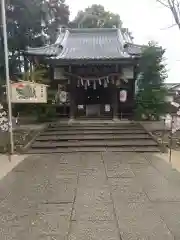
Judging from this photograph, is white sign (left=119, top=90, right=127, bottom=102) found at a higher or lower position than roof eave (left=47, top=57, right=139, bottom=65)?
lower

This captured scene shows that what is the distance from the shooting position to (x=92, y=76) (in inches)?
578

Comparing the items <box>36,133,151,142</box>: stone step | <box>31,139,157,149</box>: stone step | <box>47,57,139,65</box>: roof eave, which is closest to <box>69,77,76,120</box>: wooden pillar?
<box>47,57,139,65</box>: roof eave

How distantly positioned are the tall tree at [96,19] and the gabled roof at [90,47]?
10.4 metres

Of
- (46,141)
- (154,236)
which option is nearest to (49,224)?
(154,236)

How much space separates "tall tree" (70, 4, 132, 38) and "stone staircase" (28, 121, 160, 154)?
18.4 meters

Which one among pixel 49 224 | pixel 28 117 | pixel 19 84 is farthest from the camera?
pixel 28 117

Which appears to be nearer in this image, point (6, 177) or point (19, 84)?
point (6, 177)

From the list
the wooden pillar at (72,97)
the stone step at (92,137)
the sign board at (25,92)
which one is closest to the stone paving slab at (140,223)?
the sign board at (25,92)

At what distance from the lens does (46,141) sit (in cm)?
1146

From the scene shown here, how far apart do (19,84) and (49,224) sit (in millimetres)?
6739

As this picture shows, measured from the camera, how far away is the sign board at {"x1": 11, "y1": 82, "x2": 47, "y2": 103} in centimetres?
994

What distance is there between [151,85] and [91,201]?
1073 centimetres

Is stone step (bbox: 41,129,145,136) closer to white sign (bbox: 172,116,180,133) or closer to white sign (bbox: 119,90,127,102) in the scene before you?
white sign (bbox: 172,116,180,133)

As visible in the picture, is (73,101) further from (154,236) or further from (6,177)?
(154,236)
